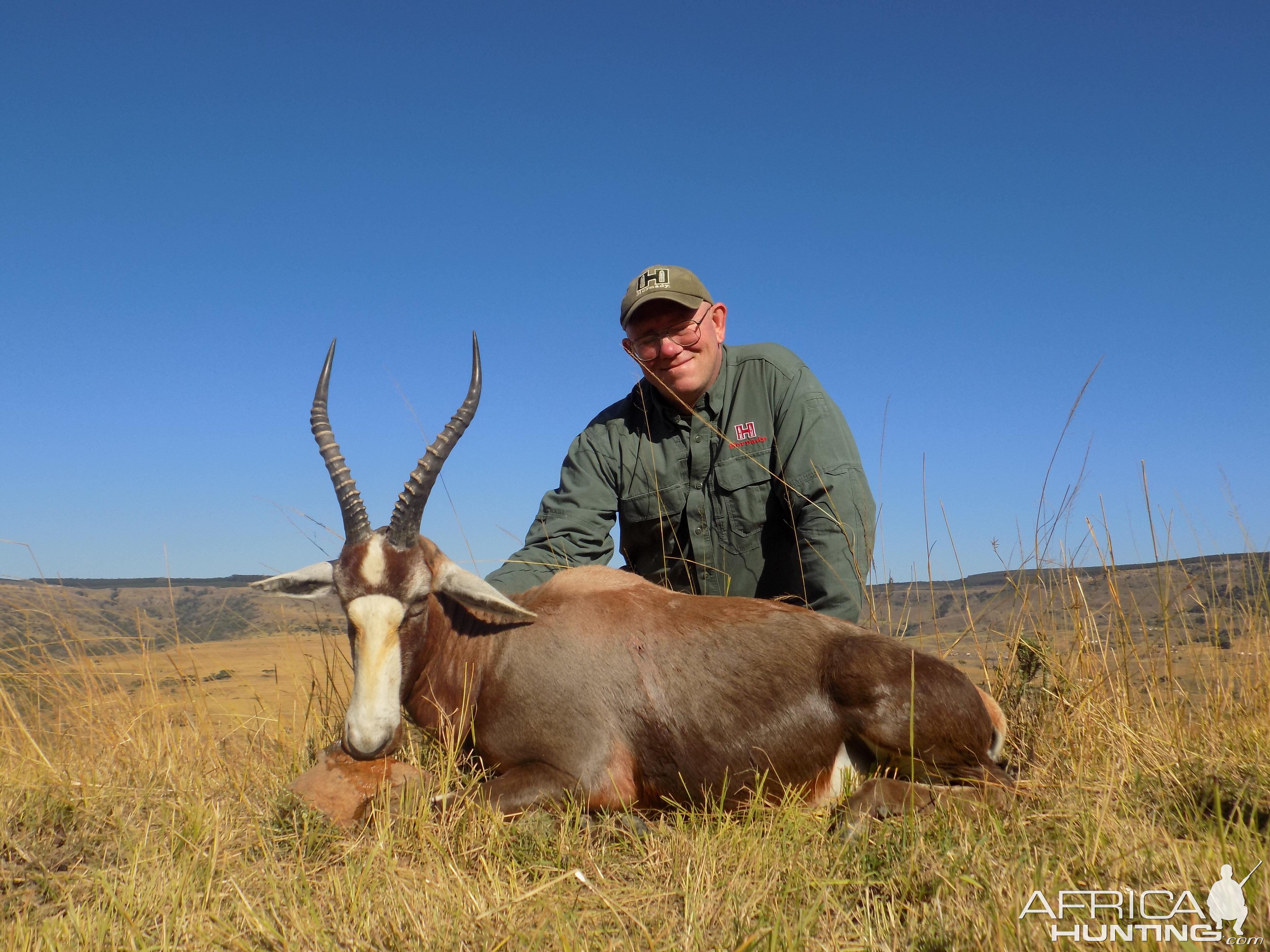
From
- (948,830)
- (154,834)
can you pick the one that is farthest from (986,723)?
(154,834)

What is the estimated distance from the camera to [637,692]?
4023 millimetres

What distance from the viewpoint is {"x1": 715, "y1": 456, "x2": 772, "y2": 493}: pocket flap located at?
20.9ft

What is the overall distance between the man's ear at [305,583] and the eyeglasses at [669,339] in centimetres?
300

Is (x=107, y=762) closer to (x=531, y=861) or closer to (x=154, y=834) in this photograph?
(x=154, y=834)

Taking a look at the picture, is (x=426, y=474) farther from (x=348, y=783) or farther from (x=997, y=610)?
(x=997, y=610)

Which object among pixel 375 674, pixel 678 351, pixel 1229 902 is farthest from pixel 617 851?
pixel 678 351

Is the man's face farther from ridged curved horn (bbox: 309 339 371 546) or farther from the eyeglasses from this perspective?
ridged curved horn (bbox: 309 339 371 546)

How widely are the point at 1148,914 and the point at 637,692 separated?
2.23 meters

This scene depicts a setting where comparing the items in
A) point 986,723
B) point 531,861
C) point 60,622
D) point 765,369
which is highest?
point 765,369

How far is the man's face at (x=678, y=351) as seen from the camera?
640 cm

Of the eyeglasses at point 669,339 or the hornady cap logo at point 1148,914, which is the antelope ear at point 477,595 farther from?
the eyeglasses at point 669,339

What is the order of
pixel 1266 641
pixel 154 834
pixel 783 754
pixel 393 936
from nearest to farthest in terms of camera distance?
pixel 393 936, pixel 154 834, pixel 783 754, pixel 1266 641

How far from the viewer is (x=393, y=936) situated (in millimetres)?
2484

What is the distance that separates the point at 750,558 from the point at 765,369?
152 centimetres
